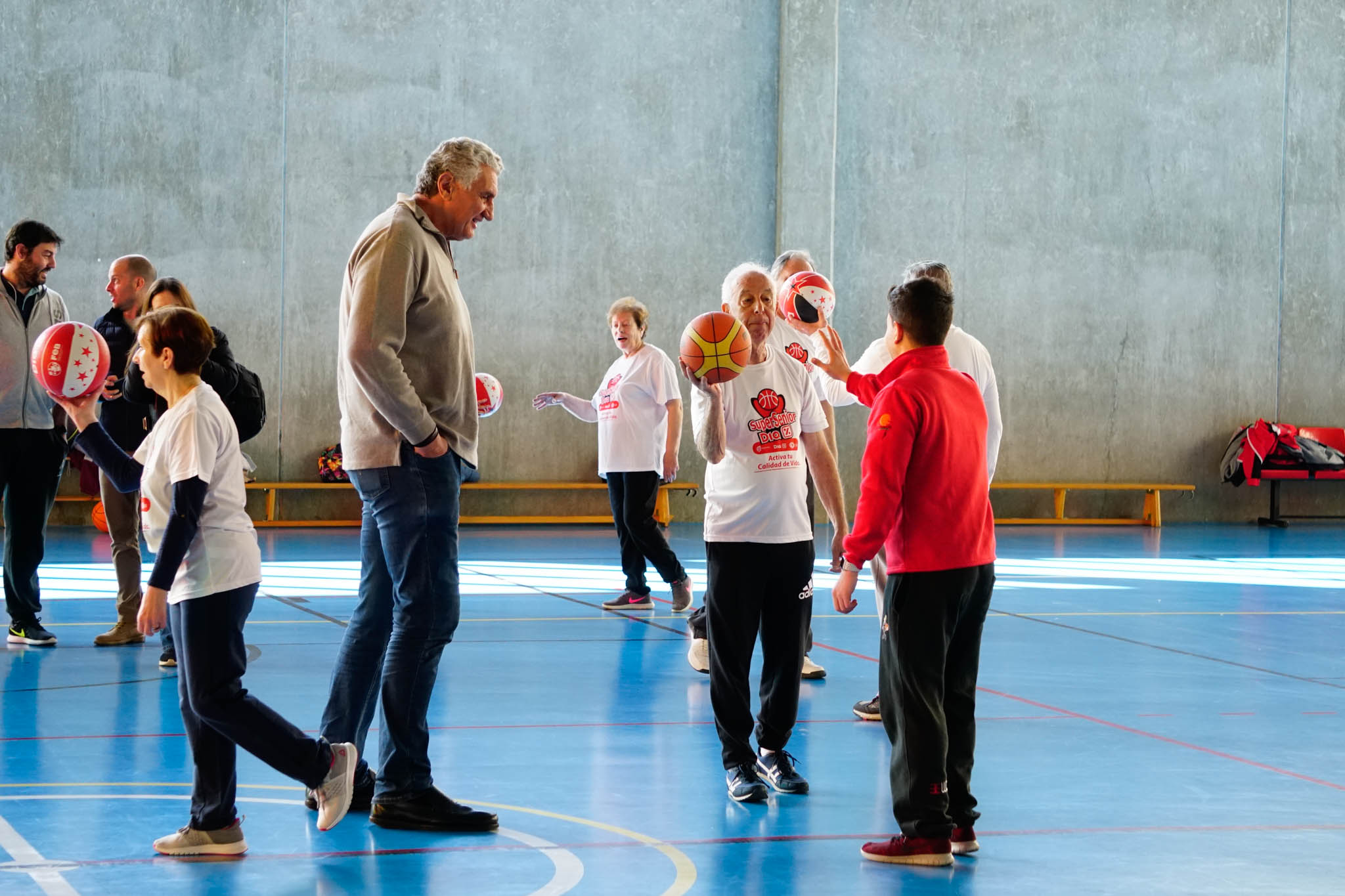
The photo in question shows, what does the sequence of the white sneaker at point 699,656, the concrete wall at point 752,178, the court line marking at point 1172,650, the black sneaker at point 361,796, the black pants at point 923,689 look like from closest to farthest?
the black pants at point 923,689 < the black sneaker at point 361,796 < the white sneaker at point 699,656 < the court line marking at point 1172,650 < the concrete wall at point 752,178

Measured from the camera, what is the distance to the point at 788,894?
3.59m

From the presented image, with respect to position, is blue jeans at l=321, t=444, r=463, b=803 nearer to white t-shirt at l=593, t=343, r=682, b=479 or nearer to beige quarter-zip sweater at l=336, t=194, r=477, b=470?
beige quarter-zip sweater at l=336, t=194, r=477, b=470

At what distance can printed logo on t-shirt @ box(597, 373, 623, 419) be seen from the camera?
8688mm

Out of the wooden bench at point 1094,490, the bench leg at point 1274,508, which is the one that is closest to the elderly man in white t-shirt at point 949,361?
the wooden bench at point 1094,490

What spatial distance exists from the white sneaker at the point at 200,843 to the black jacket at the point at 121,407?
10.9 feet

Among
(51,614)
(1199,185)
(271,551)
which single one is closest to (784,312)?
(51,614)

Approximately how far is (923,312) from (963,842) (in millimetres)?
1486

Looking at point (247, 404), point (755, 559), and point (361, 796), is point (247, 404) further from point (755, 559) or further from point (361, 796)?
point (755, 559)

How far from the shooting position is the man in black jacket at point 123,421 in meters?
6.74

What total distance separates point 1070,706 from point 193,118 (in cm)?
1119

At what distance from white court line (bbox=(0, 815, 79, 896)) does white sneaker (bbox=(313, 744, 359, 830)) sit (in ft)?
2.13

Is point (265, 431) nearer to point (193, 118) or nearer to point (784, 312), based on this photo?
point (193, 118)

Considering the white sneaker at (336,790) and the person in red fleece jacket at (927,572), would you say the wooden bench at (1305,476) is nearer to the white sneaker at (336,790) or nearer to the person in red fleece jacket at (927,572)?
the person in red fleece jacket at (927,572)

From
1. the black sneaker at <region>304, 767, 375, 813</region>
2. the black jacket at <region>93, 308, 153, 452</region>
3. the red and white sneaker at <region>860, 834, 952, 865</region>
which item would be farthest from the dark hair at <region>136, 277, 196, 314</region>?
the red and white sneaker at <region>860, 834, 952, 865</region>
